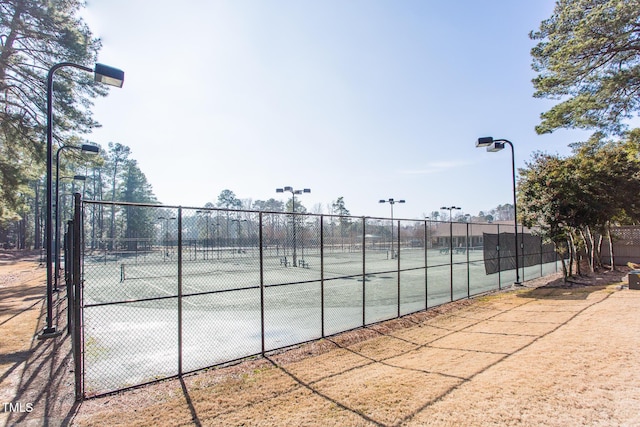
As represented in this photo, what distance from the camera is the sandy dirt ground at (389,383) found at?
3.60 m

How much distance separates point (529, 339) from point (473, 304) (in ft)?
13.4

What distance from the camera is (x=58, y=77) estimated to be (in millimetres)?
14180

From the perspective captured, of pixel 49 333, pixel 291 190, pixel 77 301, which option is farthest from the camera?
pixel 291 190

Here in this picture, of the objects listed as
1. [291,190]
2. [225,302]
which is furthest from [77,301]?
[291,190]

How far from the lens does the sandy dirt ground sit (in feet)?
11.8

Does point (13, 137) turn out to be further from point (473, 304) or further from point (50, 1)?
point (473, 304)

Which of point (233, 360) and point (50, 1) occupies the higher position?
point (50, 1)

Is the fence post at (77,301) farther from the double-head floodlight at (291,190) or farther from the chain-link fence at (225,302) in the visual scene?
the double-head floodlight at (291,190)

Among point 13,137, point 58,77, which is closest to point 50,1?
point 58,77

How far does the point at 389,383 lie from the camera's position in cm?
441

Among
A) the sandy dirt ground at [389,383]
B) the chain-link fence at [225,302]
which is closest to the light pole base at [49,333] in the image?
the sandy dirt ground at [389,383]

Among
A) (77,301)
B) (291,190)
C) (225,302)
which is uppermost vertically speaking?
(291,190)

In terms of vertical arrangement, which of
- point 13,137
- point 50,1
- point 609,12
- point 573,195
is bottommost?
point 573,195

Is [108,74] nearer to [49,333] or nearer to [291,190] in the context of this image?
[49,333]
